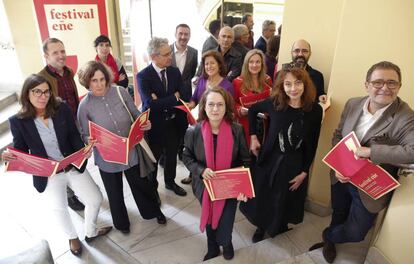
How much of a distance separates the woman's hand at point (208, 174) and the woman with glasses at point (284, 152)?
0.54 metres

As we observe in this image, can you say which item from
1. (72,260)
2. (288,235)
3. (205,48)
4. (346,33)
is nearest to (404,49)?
(346,33)

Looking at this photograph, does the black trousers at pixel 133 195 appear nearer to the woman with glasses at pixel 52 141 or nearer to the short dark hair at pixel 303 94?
the woman with glasses at pixel 52 141

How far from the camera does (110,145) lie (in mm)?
2170

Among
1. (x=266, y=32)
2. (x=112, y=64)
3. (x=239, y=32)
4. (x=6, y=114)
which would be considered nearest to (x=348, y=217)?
(x=239, y=32)

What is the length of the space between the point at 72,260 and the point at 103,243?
280mm

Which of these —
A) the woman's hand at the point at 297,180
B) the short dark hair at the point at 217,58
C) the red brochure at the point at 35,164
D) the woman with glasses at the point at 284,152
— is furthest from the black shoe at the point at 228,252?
the short dark hair at the point at 217,58

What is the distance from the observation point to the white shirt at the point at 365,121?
1768mm

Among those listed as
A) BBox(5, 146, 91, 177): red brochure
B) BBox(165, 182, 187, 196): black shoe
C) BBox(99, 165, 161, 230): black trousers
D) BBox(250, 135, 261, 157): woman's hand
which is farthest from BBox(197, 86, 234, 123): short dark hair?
BBox(165, 182, 187, 196): black shoe

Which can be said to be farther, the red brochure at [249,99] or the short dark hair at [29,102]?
the red brochure at [249,99]

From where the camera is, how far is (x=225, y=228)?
2.29m

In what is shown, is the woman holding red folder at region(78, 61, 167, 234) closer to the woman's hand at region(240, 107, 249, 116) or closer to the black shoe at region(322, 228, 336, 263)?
the woman's hand at region(240, 107, 249, 116)

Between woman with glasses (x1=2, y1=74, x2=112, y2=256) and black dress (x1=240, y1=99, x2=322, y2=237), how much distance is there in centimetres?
139

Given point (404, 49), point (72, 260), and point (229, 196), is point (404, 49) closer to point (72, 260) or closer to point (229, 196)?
point (229, 196)

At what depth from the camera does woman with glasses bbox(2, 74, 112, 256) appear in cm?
198
